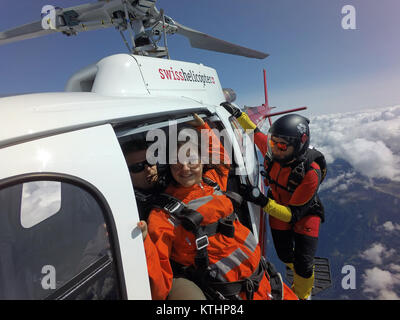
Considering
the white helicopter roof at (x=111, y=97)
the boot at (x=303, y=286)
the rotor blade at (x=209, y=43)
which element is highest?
the rotor blade at (x=209, y=43)

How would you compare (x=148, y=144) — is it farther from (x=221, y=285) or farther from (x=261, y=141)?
(x=261, y=141)

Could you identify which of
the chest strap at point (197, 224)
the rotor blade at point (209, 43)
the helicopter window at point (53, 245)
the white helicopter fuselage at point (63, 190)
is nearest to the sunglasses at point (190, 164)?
the chest strap at point (197, 224)

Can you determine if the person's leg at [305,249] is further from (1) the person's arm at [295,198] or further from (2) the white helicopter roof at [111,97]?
(2) the white helicopter roof at [111,97]

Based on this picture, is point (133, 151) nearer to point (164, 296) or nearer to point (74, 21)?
point (164, 296)

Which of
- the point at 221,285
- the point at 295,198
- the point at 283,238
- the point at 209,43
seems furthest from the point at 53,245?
the point at 209,43

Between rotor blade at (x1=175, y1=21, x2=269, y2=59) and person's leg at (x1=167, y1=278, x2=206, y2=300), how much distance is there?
13.8 feet

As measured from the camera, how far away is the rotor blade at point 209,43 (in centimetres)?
418

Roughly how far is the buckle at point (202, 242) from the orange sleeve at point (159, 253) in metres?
0.16

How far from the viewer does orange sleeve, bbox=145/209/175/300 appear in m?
1.08

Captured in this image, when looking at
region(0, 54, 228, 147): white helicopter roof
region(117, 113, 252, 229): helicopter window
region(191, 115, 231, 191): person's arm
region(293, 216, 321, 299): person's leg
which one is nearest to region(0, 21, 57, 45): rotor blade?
region(0, 54, 228, 147): white helicopter roof

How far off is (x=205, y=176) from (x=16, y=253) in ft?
4.39

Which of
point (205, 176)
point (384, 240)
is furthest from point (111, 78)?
point (384, 240)

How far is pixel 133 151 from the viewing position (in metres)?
1.71

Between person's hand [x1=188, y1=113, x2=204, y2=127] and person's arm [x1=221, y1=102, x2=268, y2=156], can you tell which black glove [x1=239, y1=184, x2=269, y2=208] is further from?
person's arm [x1=221, y1=102, x2=268, y2=156]
